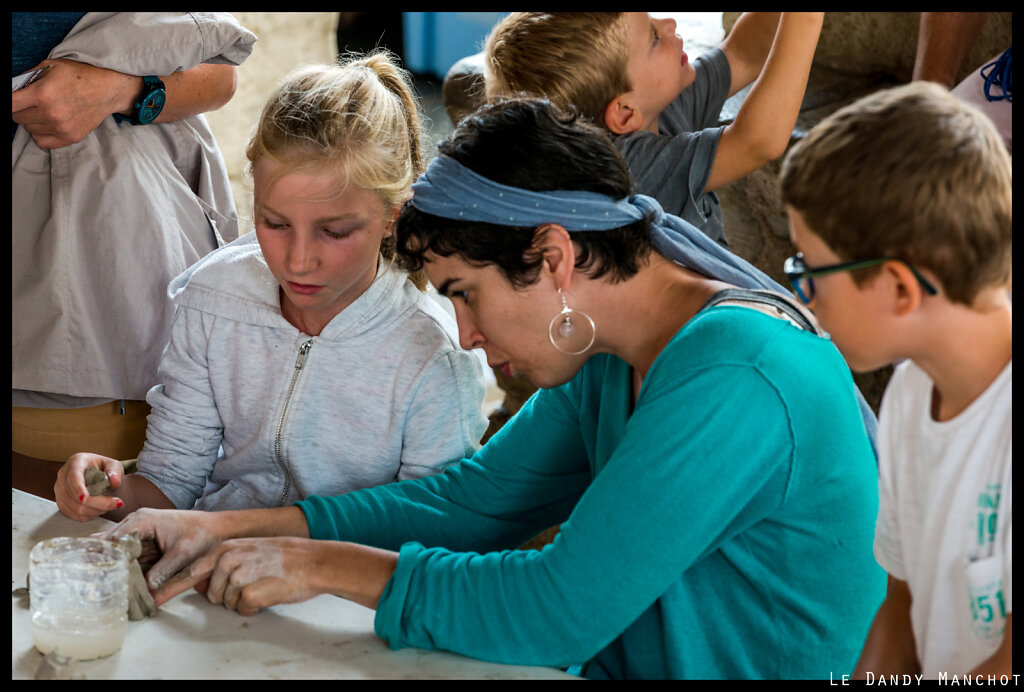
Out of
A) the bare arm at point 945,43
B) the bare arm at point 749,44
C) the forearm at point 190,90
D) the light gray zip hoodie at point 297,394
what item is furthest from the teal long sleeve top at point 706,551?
the bare arm at point 945,43

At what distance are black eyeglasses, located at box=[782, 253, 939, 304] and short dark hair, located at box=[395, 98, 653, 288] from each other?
27 centimetres

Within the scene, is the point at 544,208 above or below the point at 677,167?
above

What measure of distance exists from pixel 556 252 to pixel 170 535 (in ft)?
1.95

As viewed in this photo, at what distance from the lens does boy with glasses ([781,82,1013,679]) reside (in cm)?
86

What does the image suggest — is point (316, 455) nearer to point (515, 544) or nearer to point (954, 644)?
point (515, 544)

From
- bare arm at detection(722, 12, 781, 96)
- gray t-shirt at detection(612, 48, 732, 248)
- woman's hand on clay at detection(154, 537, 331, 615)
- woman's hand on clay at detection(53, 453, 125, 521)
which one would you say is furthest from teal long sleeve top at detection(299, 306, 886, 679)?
bare arm at detection(722, 12, 781, 96)

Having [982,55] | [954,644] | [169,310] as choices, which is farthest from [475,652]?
[982,55]

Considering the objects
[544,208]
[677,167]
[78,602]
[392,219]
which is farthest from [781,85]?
[78,602]

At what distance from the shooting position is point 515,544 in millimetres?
1447

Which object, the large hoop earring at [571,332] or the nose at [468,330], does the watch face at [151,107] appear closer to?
the nose at [468,330]

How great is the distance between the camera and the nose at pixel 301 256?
1443 millimetres

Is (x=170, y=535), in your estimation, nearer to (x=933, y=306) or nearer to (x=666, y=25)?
(x=933, y=306)

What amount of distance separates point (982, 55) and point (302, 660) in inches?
101

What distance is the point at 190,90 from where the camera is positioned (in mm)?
1752
